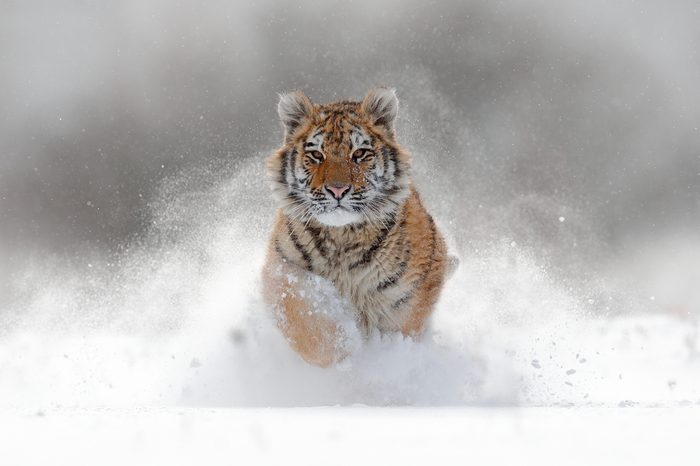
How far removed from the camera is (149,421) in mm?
3434

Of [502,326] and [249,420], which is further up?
[502,326]

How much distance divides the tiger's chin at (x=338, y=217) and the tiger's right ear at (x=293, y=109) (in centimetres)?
95

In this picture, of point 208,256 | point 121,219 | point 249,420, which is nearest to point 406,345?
point 249,420

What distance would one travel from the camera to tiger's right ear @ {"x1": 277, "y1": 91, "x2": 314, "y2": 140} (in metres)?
6.15

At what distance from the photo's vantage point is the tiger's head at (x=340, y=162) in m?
5.61

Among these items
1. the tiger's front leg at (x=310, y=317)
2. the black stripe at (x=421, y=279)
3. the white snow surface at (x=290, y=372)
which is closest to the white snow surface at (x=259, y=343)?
the white snow surface at (x=290, y=372)

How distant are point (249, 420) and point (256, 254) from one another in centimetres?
521

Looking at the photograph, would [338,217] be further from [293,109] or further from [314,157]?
[293,109]

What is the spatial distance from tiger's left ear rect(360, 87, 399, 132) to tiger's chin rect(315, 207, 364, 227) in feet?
3.07

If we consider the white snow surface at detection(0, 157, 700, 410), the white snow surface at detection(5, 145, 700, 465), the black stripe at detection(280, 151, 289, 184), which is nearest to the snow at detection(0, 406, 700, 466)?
the white snow surface at detection(5, 145, 700, 465)

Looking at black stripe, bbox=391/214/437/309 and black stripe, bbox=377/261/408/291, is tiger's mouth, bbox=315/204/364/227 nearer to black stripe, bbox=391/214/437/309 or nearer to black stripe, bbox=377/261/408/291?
black stripe, bbox=377/261/408/291

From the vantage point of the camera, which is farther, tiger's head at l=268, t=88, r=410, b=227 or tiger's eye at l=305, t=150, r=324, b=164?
tiger's eye at l=305, t=150, r=324, b=164

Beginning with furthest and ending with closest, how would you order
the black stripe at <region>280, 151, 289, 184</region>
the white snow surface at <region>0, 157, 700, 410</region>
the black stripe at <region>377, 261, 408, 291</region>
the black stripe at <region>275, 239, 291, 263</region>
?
the black stripe at <region>280, 151, 289, 184</region>, the black stripe at <region>275, 239, 291, 263</region>, the black stripe at <region>377, 261, 408, 291</region>, the white snow surface at <region>0, 157, 700, 410</region>

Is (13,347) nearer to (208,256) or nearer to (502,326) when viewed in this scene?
(208,256)
